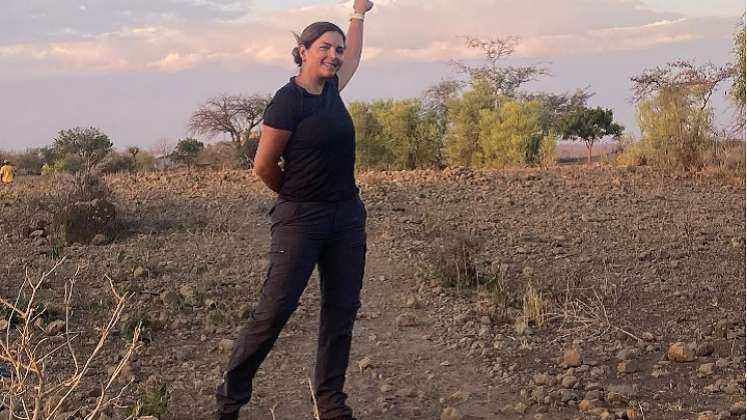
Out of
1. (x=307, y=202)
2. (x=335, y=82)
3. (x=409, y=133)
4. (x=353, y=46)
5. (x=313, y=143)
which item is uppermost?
(x=353, y=46)

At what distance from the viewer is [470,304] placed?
18.5 feet

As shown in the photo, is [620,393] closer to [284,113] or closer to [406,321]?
[406,321]

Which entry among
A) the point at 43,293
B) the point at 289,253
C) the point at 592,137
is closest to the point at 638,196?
the point at 43,293

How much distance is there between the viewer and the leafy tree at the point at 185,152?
848 inches

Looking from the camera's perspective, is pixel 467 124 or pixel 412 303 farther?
pixel 467 124

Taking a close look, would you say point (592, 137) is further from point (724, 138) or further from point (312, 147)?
point (312, 147)

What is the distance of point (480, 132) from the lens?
55.4ft

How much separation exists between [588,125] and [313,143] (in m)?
27.9

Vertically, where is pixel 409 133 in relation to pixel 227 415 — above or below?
above

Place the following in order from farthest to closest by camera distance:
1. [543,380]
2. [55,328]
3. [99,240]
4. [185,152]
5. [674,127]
A: [185,152] < [674,127] < [99,240] < [55,328] < [543,380]

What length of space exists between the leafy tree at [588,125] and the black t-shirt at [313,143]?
27.2 metres

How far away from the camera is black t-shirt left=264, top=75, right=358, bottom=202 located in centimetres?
328

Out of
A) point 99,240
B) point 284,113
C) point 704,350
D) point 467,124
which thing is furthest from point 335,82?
point 467,124

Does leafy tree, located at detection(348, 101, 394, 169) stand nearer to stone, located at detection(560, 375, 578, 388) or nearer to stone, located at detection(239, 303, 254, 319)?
stone, located at detection(239, 303, 254, 319)
